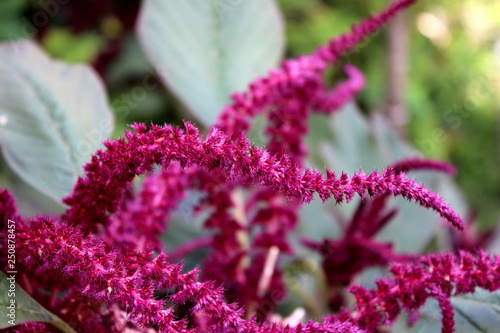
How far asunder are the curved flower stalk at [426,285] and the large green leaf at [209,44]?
0.33 meters

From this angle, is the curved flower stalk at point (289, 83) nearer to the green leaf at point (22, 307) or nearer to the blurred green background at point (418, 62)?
the green leaf at point (22, 307)

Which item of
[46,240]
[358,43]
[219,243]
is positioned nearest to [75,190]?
[46,240]

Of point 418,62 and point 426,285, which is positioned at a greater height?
point 418,62

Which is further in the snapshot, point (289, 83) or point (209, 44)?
point (209, 44)

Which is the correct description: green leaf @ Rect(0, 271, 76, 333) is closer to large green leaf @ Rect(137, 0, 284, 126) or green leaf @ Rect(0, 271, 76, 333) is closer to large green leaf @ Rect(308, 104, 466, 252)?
large green leaf @ Rect(137, 0, 284, 126)

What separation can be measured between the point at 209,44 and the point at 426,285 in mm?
431

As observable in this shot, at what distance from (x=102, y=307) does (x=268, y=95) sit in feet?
0.88

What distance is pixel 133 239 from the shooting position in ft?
1.82

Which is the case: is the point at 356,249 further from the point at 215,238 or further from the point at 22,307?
the point at 22,307

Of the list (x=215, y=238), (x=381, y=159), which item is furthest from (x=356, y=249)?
(x=381, y=159)

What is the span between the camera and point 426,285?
0.45m

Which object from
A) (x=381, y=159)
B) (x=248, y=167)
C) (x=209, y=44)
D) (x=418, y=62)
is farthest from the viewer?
(x=418, y=62)

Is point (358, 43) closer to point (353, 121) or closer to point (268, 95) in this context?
point (268, 95)

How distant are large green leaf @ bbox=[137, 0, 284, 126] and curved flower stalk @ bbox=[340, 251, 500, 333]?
0.33 metres
